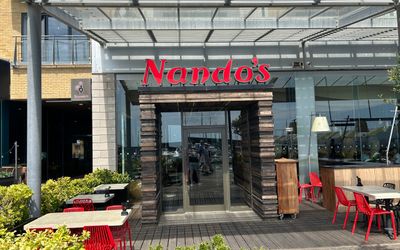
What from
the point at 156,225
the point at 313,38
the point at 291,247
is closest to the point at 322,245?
the point at 291,247

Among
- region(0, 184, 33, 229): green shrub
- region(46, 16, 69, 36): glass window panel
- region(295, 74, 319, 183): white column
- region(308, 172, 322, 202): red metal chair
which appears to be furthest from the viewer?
region(46, 16, 69, 36): glass window panel

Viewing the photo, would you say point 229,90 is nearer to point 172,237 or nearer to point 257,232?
point 257,232

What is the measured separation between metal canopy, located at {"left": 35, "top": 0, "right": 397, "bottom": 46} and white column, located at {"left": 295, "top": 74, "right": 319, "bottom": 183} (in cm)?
150

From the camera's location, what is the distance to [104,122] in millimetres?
11562

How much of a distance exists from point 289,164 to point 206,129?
2.53 m

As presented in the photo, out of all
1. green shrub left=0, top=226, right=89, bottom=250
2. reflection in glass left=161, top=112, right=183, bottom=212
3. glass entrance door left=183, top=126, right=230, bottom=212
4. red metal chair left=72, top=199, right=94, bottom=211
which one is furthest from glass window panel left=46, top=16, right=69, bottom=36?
green shrub left=0, top=226, right=89, bottom=250

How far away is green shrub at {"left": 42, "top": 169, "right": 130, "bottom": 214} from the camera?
23.6ft

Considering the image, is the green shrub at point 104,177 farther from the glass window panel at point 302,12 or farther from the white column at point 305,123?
the glass window panel at point 302,12

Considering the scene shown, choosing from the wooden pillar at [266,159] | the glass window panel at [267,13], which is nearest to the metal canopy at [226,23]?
the glass window panel at [267,13]

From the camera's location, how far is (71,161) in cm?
2100

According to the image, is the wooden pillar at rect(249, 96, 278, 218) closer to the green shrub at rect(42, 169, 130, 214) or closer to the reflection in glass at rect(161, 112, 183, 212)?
the reflection in glass at rect(161, 112, 183, 212)

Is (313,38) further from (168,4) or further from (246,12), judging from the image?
(168,4)

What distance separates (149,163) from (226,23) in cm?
444

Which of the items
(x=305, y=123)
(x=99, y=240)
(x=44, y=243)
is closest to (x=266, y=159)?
(x=305, y=123)
